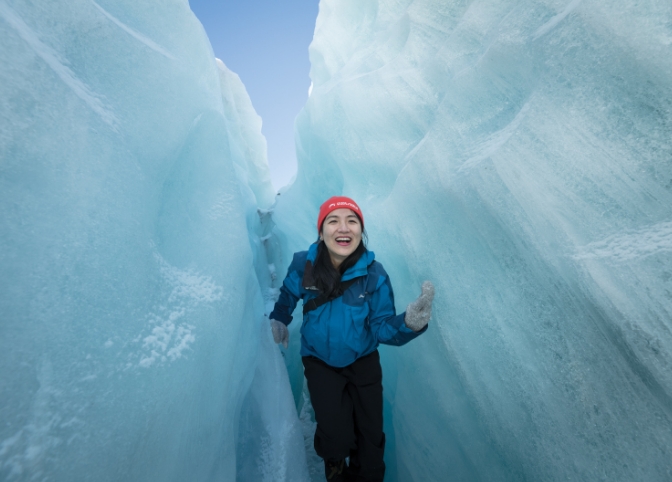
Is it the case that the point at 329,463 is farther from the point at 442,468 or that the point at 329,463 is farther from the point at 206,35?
the point at 206,35

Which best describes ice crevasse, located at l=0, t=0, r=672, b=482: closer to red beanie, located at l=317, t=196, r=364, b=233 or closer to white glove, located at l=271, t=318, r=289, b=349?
white glove, located at l=271, t=318, r=289, b=349

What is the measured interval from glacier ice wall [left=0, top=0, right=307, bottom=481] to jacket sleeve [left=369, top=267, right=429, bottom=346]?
0.72 m

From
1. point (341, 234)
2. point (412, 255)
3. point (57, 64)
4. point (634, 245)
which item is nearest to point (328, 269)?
point (341, 234)

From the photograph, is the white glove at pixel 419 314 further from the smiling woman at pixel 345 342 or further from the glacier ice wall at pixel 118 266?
the glacier ice wall at pixel 118 266

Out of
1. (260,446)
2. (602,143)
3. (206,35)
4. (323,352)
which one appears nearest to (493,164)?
(602,143)

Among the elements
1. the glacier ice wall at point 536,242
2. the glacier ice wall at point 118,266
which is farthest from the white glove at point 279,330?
the glacier ice wall at point 536,242

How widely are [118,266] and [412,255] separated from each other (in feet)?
4.47

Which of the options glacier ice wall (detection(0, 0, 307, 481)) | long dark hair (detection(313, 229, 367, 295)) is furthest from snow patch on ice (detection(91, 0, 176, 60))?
long dark hair (detection(313, 229, 367, 295))

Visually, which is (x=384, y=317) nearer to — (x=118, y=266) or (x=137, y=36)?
(x=118, y=266)

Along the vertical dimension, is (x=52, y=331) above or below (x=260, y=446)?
above

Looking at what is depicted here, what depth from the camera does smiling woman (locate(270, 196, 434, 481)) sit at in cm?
131

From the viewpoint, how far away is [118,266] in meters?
0.97

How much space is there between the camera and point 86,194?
938 mm

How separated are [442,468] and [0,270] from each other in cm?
188
